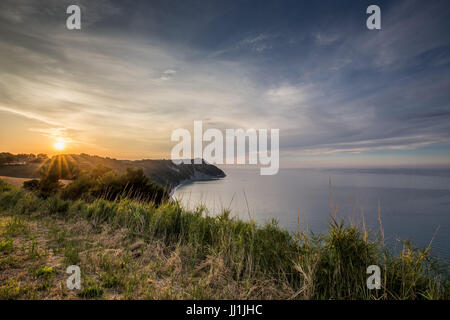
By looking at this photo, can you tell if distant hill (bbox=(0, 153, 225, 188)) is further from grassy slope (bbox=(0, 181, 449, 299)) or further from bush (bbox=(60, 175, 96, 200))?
bush (bbox=(60, 175, 96, 200))

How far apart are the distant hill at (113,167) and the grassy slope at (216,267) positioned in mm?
2040

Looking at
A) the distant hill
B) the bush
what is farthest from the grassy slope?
the bush

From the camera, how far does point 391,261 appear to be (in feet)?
10.7

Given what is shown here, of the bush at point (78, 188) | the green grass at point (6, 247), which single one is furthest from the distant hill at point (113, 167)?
the bush at point (78, 188)

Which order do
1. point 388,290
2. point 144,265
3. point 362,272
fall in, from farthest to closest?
point 144,265
point 362,272
point 388,290

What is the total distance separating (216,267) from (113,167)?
69680 millimetres

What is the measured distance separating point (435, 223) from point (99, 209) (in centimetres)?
4453

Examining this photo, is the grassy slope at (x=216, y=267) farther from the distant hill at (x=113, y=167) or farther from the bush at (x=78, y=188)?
the bush at (x=78, y=188)

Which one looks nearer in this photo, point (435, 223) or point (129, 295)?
point (129, 295)

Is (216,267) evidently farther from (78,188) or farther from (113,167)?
(113,167)

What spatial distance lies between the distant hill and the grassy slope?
2.04 m

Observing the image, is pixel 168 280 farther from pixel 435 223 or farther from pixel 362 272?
pixel 435 223

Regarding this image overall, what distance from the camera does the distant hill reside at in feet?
80.4
